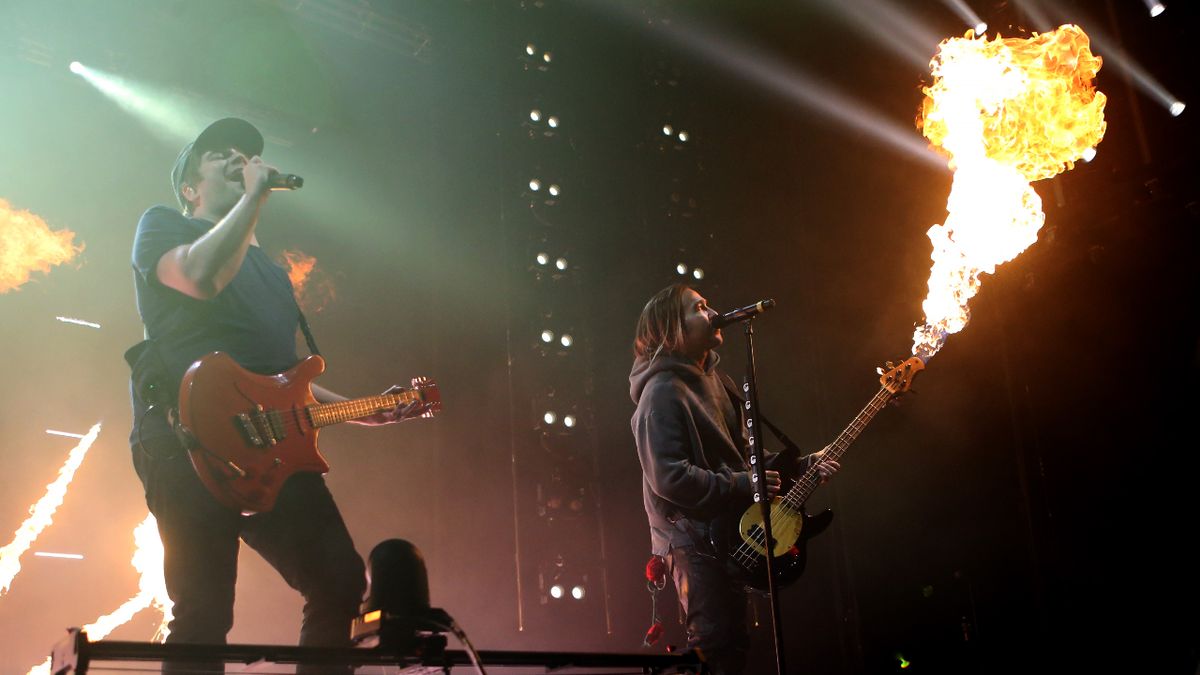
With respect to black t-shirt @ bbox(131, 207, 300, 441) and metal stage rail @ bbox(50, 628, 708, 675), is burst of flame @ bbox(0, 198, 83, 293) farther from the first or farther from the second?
metal stage rail @ bbox(50, 628, 708, 675)

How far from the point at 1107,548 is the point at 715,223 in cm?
352

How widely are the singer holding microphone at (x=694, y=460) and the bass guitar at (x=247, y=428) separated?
151cm

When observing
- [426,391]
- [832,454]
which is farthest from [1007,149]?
[426,391]

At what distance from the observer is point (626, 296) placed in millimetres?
5820

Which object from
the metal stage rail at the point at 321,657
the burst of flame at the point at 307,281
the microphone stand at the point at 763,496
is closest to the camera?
the metal stage rail at the point at 321,657

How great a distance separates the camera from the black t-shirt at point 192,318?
11.3 feet

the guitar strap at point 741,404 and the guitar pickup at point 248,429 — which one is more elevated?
the guitar strap at point 741,404

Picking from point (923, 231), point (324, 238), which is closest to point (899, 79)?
point (923, 231)

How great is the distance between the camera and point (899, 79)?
743 cm

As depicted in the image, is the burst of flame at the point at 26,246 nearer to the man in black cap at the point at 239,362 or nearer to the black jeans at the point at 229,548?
the man in black cap at the point at 239,362

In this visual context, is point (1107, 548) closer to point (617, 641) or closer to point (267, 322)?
point (617, 641)

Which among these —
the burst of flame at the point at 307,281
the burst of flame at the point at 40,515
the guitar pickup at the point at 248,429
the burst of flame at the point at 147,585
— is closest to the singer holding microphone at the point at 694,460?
the burst of flame at the point at 307,281

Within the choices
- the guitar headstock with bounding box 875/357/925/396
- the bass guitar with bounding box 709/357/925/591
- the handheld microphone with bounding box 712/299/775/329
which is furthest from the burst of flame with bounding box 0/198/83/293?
the guitar headstock with bounding box 875/357/925/396

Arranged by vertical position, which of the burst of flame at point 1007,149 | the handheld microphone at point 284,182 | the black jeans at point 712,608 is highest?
the burst of flame at point 1007,149
